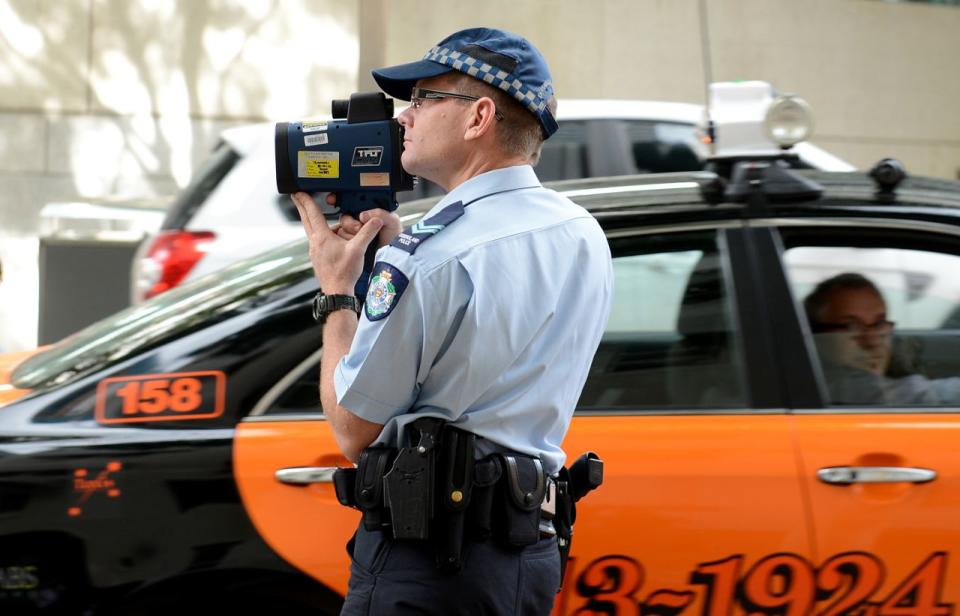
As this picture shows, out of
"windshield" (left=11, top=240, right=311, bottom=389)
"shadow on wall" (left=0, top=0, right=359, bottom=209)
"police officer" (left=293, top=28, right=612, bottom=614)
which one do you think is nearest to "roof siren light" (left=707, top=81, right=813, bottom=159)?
"windshield" (left=11, top=240, right=311, bottom=389)

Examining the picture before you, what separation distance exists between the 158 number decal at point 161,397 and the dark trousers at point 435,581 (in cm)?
85

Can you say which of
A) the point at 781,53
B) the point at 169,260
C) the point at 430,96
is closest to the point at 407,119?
the point at 430,96

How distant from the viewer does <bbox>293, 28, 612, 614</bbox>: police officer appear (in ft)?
6.59

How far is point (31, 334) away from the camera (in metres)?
10.9

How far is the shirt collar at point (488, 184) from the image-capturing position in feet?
7.02

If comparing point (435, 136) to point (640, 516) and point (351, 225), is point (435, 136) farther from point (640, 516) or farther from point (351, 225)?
point (640, 516)

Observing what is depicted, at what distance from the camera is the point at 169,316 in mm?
3113

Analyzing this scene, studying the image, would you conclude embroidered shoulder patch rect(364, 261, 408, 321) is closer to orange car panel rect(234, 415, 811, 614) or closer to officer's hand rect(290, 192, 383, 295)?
officer's hand rect(290, 192, 383, 295)

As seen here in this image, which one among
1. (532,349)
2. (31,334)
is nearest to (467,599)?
(532,349)

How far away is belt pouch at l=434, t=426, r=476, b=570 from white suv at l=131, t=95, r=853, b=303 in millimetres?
3895

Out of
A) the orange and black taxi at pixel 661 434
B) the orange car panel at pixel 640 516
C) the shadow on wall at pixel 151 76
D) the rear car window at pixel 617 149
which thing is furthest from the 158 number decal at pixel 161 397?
the shadow on wall at pixel 151 76

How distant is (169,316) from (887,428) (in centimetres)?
160

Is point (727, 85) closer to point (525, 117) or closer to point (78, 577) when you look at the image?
point (525, 117)

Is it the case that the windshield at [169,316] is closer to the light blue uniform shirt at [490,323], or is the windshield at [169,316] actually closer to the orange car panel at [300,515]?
the orange car panel at [300,515]
